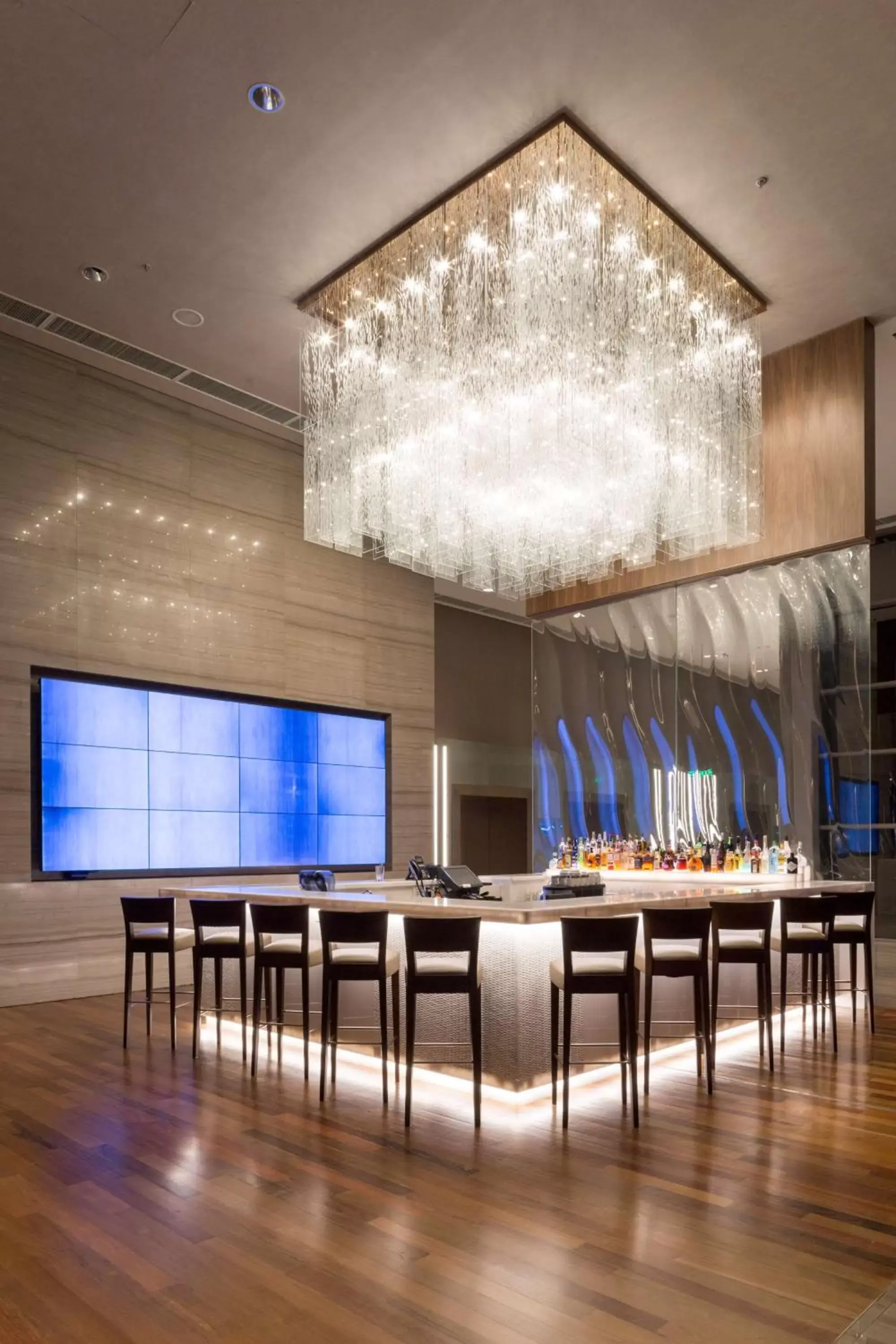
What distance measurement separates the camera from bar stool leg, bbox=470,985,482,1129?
13.2ft

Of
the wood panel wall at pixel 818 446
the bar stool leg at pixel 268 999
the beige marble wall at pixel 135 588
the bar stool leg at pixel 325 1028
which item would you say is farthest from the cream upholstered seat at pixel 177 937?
the wood panel wall at pixel 818 446

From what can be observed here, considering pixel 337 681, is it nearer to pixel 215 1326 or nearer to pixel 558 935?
pixel 558 935

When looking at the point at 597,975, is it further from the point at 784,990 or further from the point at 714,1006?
the point at 784,990

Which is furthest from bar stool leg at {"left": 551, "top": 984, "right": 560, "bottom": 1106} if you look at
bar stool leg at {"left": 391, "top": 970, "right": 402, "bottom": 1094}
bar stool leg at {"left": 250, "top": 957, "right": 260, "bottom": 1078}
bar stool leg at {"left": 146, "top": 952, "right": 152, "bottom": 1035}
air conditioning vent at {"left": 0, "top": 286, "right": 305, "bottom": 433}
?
air conditioning vent at {"left": 0, "top": 286, "right": 305, "bottom": 433}

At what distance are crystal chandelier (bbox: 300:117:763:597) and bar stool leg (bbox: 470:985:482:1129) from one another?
119 inches

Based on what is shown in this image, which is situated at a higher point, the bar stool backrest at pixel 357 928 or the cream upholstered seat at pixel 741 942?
the bar stool backrest at pixel 357 928

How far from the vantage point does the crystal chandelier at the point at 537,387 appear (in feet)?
17.5

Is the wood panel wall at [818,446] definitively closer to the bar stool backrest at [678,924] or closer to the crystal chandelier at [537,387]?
the crystal chandelier at [537,387]

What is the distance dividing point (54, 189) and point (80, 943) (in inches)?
203

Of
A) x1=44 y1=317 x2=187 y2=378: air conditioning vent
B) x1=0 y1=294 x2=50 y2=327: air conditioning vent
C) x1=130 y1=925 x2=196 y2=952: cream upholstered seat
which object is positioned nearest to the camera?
x1=130 y1=925 x2=196 y2=952: cream upholstered seat

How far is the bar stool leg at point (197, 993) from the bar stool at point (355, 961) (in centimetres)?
98

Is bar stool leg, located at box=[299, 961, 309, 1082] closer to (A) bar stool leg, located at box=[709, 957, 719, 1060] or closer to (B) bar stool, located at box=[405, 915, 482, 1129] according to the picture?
(B) bar stool, located at box=[405, 915, 482, 1129]

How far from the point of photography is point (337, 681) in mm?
9758

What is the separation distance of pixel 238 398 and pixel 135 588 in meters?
1.82
